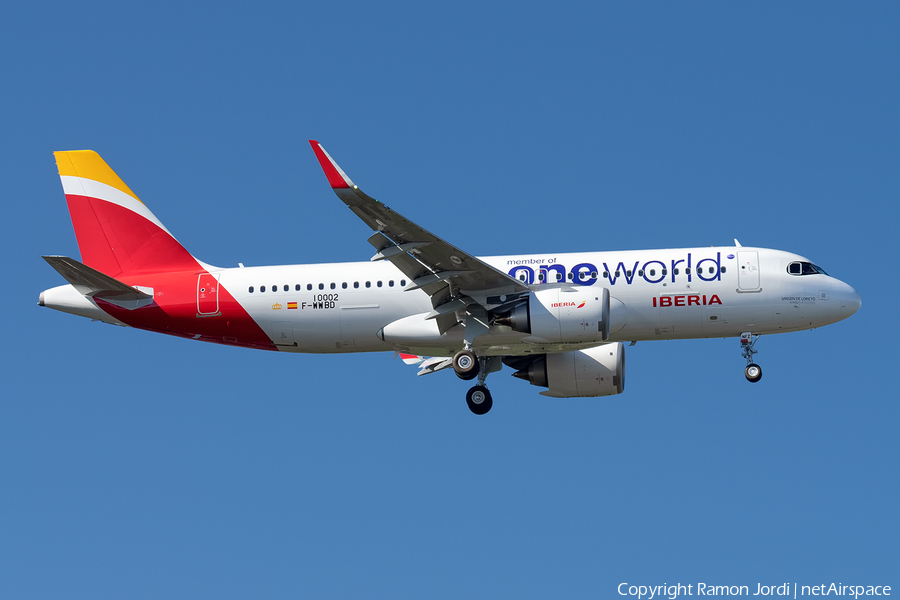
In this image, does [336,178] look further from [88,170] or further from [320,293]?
[88,170]

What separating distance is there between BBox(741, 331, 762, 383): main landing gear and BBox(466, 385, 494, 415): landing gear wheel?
8.28 meters

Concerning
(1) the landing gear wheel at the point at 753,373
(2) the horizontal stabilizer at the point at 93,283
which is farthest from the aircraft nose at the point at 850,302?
(2) the horizontal stabilizer at the point at 93,283

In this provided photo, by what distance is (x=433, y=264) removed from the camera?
32.3 meters

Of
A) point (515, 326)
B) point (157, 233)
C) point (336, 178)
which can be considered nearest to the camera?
point (336, 178)

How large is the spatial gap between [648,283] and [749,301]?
126 inches

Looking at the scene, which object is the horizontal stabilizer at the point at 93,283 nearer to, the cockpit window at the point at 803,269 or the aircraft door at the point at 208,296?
the aircraft door at the point at 208,296

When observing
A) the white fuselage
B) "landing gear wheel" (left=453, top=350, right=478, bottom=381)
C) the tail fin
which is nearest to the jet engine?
the white fuselage

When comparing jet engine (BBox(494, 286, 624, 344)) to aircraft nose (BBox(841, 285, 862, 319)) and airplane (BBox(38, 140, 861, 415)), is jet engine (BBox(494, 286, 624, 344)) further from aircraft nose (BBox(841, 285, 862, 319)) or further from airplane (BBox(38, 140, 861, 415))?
aircraft nose (BBox(841, 285, 862, 319))

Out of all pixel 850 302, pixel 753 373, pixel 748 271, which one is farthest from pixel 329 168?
pixel 850 302

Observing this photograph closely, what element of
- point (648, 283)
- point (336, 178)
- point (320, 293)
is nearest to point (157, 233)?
point (320, 293)

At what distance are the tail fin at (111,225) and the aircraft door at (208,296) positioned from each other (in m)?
1.23

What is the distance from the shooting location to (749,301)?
1324 inches

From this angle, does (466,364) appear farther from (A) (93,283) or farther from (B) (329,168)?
(A) (93,283)

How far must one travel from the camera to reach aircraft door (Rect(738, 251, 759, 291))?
33688 millimetres
